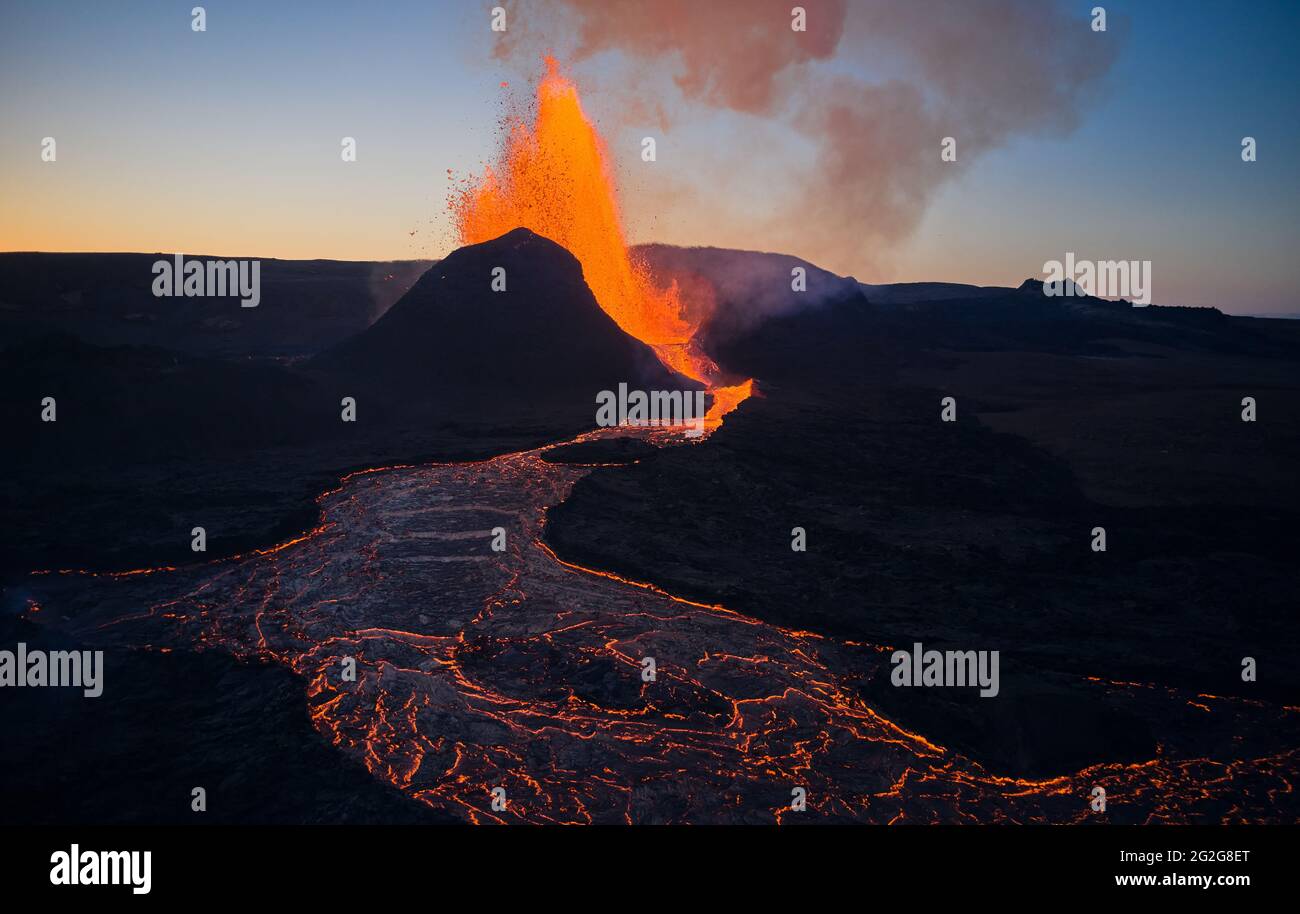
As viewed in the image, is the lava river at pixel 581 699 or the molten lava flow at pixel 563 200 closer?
the lava river at pixel 581 699

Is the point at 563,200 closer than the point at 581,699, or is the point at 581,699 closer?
the point at 581,699

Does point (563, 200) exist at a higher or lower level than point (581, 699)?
higher

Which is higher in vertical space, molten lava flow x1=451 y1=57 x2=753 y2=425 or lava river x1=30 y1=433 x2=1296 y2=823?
molten lava flow x1=451 y1=57 x2=753 y2=425

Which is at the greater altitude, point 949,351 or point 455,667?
point 949,351

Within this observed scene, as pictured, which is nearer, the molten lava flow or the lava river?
the lava river

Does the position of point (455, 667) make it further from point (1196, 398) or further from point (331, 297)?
point (331, 297)

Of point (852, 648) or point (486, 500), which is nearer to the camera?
point (852, 648)

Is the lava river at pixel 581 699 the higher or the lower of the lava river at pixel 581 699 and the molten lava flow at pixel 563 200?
the lower

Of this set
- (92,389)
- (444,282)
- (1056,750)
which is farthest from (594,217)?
(1056,750)
